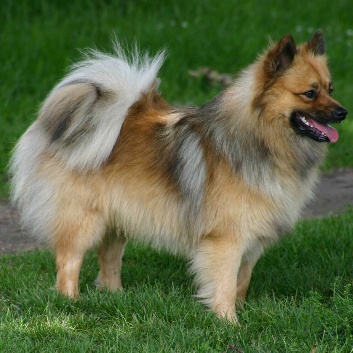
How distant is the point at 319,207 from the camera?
755 cm

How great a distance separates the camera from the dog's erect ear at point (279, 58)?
4.74m

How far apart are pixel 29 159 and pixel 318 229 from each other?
2.32 m

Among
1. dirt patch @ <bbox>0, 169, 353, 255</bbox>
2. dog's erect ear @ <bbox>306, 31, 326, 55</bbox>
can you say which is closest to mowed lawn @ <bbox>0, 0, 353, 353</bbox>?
dirt patch @ <bbox>0, 169, 353, 255</bbox>

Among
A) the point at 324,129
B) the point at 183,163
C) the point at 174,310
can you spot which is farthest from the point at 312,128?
the point at 174,310

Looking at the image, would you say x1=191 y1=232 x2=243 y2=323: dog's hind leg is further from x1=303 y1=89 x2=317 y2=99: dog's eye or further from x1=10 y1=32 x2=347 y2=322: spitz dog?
x1=303 y1=89 x2=317 y2=99: dog's eye

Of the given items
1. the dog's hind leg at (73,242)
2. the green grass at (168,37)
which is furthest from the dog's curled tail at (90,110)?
the green grass at (168,37)

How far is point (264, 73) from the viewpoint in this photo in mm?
4797

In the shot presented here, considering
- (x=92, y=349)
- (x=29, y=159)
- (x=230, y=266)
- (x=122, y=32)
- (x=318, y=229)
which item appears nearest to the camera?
(x=92, y=349)

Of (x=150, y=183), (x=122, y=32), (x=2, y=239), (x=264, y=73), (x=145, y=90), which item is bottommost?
(x=2, y=239)

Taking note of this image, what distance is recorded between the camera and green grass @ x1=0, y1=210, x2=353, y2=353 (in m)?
4.32

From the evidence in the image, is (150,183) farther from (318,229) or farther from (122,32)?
(122,32)

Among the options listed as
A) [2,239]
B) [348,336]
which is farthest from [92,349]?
[2,239]

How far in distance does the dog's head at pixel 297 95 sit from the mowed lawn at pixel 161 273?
2.98 ft

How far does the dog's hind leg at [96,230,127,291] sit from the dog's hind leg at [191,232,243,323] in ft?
2.56
